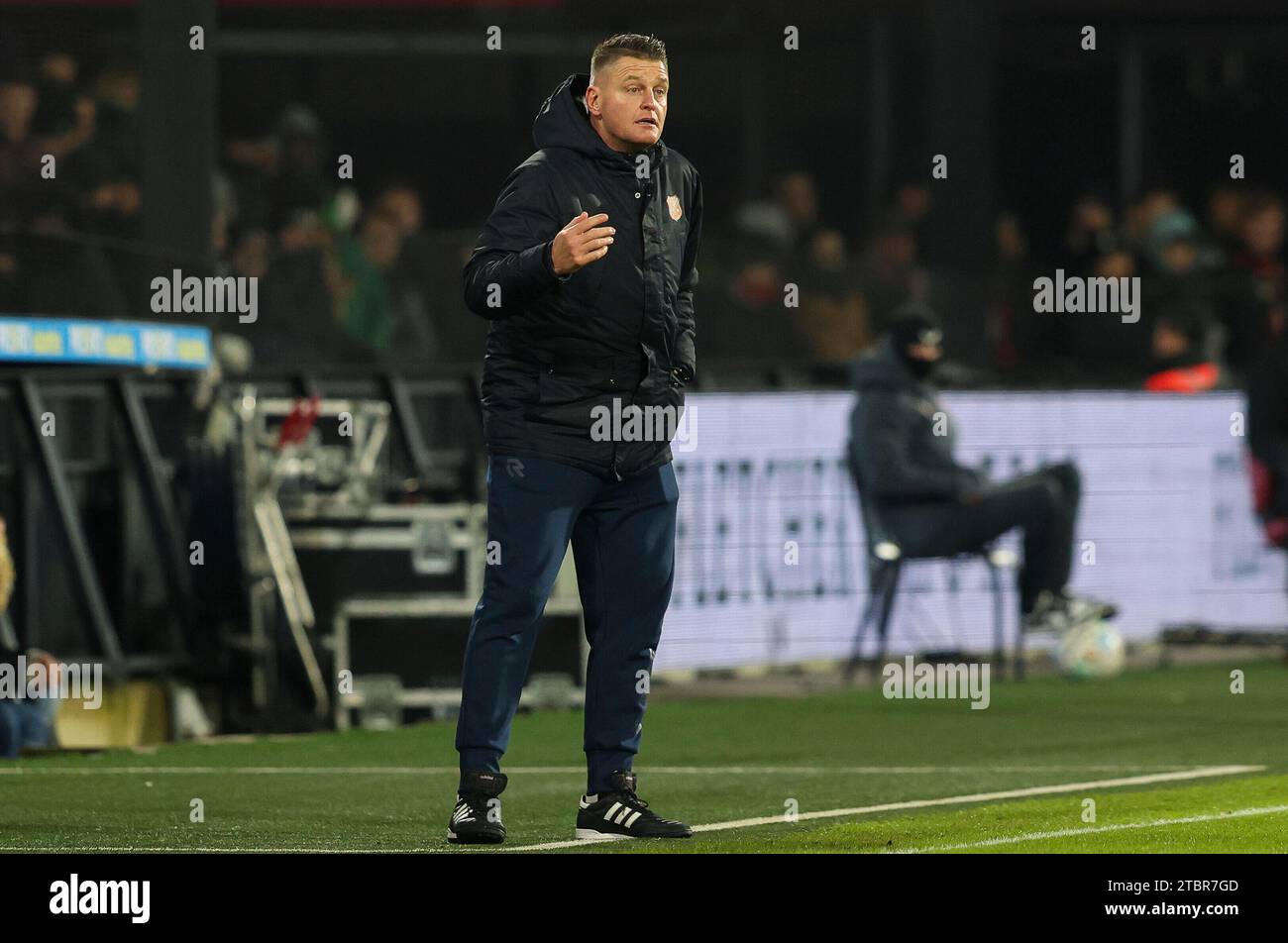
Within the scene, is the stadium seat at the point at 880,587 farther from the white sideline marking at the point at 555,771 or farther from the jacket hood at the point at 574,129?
the jacket hood at the point at 574,129

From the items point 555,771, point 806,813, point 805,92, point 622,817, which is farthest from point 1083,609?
point 805,92

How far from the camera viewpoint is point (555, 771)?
1078 centimetres

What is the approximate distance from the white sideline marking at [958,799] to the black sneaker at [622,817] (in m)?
0.04

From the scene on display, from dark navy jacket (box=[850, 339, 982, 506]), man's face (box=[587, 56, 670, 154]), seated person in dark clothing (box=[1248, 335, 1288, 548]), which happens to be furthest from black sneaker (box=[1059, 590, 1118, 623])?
man's face (box=[587, 56, 670, 154])

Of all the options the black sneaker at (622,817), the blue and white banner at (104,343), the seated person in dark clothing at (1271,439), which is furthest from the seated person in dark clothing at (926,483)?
the black sneaker at (622,817)

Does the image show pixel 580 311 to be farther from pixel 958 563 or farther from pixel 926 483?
pixel 958 563

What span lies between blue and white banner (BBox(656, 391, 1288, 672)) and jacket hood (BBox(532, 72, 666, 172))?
7.29 meters

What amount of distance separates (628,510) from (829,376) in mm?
9787

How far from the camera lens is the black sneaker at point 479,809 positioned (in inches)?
304

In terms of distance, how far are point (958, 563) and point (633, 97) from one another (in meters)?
8.89

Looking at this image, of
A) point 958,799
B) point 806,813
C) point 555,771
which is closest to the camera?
point 806,813

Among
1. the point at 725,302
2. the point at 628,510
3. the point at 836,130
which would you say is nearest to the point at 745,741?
the point at 628,510

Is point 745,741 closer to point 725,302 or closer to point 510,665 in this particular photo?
point 510,665
